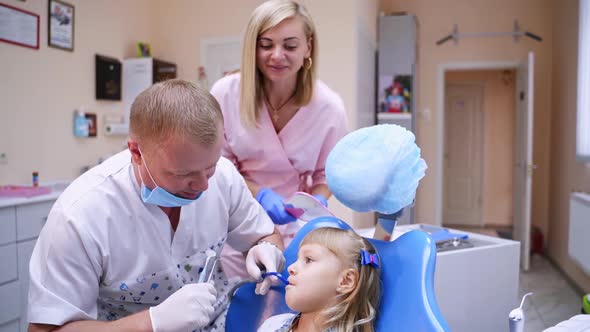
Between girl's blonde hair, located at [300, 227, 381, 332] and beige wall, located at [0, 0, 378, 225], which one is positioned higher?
beige wall, located at [0, 0, 378, 225]

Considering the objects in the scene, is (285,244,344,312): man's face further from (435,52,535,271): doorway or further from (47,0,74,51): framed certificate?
(435,52,535,271): doorway

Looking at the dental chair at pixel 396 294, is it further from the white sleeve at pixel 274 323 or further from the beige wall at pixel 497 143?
the beige wall at pixel 497 143

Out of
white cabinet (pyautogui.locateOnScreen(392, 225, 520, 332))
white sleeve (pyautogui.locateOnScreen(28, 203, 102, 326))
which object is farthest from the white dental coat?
white cabinet (pyautogui.locateOnScreen(392, 225, 520, 332))

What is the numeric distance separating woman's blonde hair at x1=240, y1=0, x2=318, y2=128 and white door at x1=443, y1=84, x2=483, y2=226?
5.71 meters

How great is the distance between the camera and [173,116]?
955mm

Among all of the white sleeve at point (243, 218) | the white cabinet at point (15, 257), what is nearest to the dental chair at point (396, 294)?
the white sleeve at point (243, 218)

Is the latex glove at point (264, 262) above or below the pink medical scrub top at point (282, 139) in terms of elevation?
below

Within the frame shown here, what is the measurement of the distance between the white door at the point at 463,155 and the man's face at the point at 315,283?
6124 millimetres

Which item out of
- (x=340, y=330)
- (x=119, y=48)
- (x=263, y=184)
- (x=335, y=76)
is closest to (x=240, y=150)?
(x=263, y=184)

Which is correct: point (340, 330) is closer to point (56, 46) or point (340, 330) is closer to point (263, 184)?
point (263, 184)

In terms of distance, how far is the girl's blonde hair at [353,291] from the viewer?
1094mm

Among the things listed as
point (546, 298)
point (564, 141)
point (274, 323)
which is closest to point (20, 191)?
point (274, 323)

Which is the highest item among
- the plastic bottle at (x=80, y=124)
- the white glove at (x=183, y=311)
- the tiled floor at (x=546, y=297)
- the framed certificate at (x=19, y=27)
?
the framed certificate at (x=19, y=27)

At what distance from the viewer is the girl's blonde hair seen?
1094 mm
